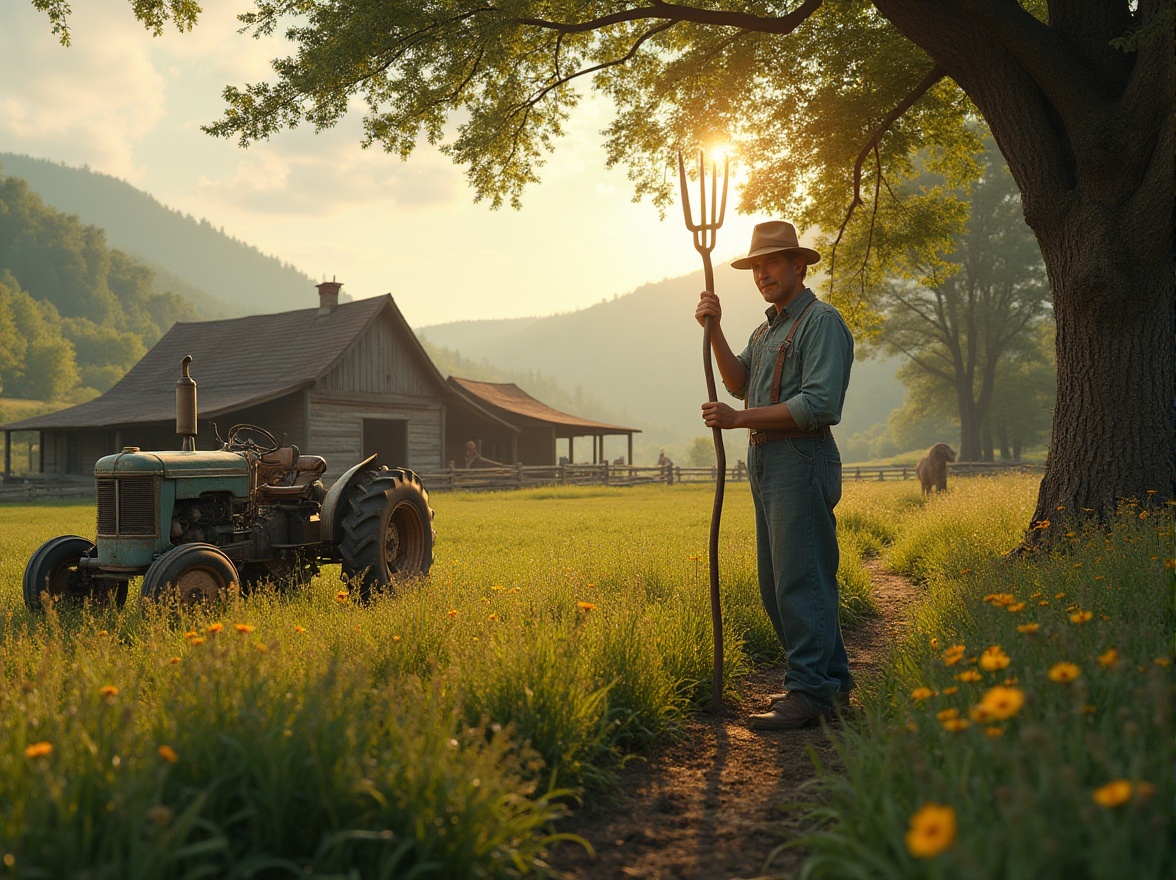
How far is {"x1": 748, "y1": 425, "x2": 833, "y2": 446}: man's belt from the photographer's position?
4547 millimetres

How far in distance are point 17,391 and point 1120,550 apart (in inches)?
3934

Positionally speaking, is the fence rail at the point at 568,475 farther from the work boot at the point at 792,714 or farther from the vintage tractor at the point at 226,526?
Answer: the work boot at the point at 792,714

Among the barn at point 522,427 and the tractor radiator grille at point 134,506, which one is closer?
the tractor radiator grille at point 134,506

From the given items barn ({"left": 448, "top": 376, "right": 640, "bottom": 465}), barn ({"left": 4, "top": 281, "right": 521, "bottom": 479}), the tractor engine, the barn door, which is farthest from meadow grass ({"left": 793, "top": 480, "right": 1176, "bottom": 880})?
barn ({"left": 448, "top": 376, "right": 640, "bottom": 465})

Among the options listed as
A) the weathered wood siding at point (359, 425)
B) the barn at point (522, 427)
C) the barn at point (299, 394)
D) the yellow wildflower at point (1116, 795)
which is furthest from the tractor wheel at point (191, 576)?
the barn at point (522, 427)

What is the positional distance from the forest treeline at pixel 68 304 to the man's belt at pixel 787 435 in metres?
95.2

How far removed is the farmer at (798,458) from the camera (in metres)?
4.39

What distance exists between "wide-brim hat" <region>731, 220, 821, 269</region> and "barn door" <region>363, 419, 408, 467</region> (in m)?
24.9

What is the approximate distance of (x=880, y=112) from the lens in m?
10.8

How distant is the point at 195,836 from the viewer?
2.30 metres

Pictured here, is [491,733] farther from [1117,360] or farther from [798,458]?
[1117,360]

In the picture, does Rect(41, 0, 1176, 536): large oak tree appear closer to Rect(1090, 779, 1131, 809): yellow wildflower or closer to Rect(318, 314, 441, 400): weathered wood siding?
Rect(1090, 779, 1131, 809): yellow wildflower

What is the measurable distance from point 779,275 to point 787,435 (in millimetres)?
904

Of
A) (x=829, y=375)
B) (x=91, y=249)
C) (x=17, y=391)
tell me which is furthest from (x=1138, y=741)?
(x=91, y=249)
